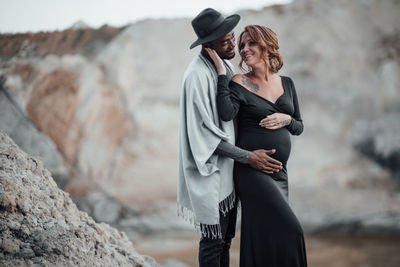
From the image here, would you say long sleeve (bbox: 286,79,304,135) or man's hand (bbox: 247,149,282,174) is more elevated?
long sleeve (bbox: 286,79,304,135)

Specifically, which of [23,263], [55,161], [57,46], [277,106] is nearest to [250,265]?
[277,106]

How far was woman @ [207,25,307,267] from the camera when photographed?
1.88 metres

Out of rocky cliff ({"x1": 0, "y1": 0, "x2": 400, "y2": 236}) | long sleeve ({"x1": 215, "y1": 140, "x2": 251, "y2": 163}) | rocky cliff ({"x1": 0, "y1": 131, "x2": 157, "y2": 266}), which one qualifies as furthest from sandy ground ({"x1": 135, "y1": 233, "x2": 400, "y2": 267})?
long sleeve ({"x1": 215, "y1": 140, "x2": 251, "y2": 163})

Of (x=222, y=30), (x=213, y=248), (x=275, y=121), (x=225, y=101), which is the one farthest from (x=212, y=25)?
(x=213, y=248)

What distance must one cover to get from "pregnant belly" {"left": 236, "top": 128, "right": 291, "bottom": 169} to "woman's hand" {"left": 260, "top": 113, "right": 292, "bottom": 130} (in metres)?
0.03

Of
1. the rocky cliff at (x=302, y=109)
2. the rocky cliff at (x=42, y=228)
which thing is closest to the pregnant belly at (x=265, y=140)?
the rocky cliff at (x=42, y=228)

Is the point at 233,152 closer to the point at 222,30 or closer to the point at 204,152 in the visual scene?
the point at 204,152

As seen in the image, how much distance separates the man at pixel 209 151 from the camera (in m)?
1.92

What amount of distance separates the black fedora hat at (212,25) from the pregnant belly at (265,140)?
1.55ft

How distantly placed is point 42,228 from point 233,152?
3.18ft

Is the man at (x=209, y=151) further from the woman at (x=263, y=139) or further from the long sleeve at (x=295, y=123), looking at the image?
the long sleeve at (x=295, y=123)

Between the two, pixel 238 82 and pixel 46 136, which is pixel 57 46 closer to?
pixel 46 136

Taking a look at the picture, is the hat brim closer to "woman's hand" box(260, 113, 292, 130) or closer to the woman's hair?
the woman's hair

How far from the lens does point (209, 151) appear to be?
1922mm
